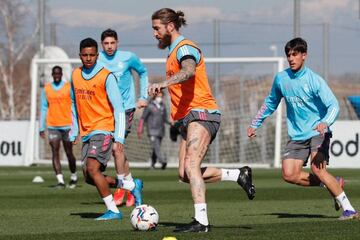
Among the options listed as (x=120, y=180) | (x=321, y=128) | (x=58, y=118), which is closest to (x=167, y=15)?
(x=321, y=128)

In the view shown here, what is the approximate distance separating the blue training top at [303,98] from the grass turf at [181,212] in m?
1.07

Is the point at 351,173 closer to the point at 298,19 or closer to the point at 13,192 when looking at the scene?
the point at 298,19

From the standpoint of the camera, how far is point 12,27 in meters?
55.6

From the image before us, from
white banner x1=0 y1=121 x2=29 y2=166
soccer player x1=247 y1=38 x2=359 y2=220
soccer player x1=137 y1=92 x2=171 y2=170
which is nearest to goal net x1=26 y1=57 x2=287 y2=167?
white banner x1=0 y1=121 x2=29 y2=166

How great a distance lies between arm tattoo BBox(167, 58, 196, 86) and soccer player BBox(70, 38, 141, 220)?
90.8 inches

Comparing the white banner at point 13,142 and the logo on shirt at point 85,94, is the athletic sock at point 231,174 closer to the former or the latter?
the logo on shirt at point 85,94

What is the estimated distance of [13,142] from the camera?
3353cm

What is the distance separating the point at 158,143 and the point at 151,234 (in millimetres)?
19681

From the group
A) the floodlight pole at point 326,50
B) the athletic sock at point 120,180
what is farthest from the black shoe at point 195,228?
the floodlight pole at point 326,50

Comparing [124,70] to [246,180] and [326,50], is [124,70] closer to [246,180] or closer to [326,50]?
[246,180]

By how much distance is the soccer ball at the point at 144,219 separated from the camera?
1196 cm

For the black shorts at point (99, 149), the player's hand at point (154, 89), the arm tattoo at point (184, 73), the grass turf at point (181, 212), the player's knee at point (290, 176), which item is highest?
the arm tattoo at point (184, 73)

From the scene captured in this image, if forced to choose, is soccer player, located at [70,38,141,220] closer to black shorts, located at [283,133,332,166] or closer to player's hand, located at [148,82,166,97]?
black shorts, located at [283,133,332,166]

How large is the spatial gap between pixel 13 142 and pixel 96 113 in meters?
20.0
